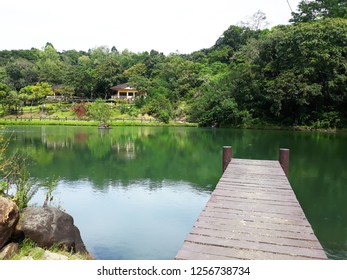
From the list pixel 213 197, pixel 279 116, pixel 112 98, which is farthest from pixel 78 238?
pixel 112 98

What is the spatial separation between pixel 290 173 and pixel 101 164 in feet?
19.5

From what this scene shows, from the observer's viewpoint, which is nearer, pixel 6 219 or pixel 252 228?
pixel 6 219

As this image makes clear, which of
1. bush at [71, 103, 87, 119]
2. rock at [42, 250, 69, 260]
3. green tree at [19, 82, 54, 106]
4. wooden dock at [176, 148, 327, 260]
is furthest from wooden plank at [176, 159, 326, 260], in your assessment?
green tree at [19, 82, 54, 106]

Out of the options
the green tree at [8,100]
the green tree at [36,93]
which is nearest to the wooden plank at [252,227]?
the green tree at [8,100]

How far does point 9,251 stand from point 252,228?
7.81 feet

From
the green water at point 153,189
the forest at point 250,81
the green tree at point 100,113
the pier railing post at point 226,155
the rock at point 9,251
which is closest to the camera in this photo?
the rock at point 9,251

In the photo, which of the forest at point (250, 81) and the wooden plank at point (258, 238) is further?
the forest at point (250, 81)

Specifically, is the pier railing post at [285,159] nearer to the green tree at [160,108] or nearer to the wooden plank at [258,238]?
the wooden plank at [258,238]

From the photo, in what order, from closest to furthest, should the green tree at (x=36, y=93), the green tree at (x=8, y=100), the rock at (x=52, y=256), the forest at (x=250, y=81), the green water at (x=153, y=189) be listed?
1. the rock at (x=52, y=256)
2. the green water at (x=153, y=189)
3. the forest at (x=250, y=81)
4. the green tree at (x=8, y=100)
5. the green tree at (x=36, y=93)

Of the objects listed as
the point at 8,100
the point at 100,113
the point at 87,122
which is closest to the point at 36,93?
the point at 8,100

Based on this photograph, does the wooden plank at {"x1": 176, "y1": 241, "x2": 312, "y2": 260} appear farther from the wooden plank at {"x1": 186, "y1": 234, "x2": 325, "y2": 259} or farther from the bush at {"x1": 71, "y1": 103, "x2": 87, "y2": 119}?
the bush at {"x1": 71, "y1": 103, "x2": 87, "y2": 119}

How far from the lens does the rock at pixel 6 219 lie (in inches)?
129

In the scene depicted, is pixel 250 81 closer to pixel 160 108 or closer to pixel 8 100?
pixel 160 108

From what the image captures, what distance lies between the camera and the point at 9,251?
336cm
